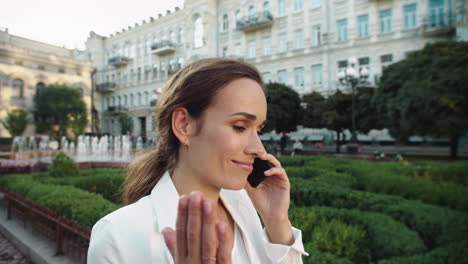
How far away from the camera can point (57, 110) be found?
106 feet

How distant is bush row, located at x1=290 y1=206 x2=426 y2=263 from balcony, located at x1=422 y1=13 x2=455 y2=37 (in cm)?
1930

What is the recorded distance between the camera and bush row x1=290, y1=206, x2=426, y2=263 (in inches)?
102

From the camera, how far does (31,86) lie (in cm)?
3256

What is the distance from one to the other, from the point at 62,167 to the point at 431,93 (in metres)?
13.3

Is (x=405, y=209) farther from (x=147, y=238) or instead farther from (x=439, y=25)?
(x=439, y=25)

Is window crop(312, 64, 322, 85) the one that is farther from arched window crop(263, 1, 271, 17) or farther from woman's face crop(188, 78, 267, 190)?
woman's face crop(188, 78, 267, 190)

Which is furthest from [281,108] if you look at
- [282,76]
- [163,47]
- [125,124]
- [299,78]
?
[125,124]

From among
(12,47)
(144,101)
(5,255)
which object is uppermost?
(12,47)

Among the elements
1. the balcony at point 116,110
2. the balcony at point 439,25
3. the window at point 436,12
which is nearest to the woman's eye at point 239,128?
the balcony at point 439,25

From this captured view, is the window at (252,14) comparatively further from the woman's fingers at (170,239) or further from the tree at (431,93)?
the woman's fingers at (170,239)

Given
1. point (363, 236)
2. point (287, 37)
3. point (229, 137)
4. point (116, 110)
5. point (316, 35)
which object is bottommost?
point (363, 236)

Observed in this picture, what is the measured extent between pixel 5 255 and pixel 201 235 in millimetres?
4911

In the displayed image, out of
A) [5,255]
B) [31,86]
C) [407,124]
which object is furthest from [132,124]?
[5,255]

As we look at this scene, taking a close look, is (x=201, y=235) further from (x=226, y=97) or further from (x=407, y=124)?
(x=407, y=124)
